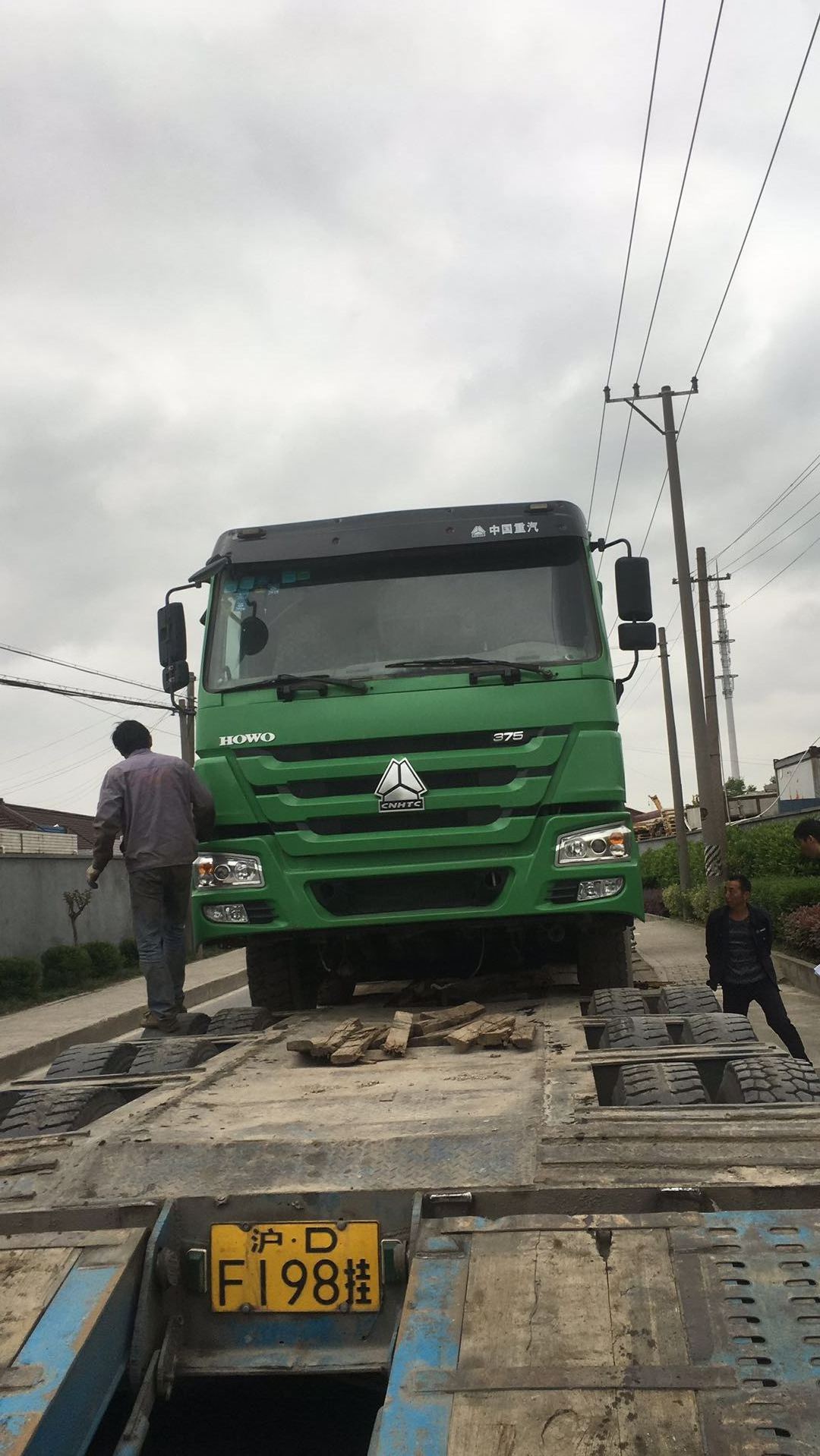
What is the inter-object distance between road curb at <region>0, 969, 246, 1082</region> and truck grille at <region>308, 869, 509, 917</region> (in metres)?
4.46

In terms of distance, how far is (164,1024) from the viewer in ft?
20.4

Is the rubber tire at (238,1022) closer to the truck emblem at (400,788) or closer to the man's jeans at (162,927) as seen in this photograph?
the man's jeans at (162,927)

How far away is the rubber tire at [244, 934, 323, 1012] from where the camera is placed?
22.4ft

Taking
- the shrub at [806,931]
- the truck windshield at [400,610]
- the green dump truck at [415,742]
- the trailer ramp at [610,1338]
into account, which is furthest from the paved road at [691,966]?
the trailer ramp at [610,1338]

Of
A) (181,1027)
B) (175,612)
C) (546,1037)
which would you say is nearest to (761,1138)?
(546,1037)

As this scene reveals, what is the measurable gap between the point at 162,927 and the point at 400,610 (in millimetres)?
2029

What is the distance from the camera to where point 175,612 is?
750 cm

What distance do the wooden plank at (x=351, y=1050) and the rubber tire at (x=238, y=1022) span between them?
2.93 feet

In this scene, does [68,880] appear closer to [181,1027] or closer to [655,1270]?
[181,1027]

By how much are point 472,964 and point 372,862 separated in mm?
1468

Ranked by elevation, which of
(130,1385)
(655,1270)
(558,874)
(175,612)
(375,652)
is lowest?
(130,1385)

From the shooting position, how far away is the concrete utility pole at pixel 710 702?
24641mm

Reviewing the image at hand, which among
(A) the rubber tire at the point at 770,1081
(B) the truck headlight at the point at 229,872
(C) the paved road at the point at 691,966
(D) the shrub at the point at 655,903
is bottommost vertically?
(C) the paved road at the point at 691,966

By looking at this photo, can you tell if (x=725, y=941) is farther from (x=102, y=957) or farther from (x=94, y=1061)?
(x=102, y=957)
